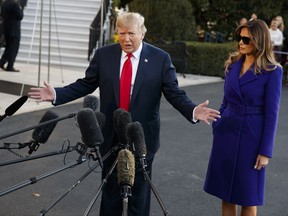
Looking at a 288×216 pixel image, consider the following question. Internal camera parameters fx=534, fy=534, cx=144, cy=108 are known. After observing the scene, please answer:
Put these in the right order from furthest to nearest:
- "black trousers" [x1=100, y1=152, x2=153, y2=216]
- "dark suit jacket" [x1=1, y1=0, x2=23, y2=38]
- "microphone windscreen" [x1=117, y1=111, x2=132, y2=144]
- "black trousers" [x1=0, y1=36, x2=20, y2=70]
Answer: "black trousers" [x1=0, y1=36, x2=20, y2=70] < "dark suit jacket" [x1=1, y1=0, x2=23, y2=38] < "black trousers" [x1=100, y1=152, x2=153, y2=216] < "microphone windscreen" [x1=117, y1=111, x2=132, y2=144]

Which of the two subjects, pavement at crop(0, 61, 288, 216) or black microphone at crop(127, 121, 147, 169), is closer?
black microphone at crop(127, 121, 147, 169)

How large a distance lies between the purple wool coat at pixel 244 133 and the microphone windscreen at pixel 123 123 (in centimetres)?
107

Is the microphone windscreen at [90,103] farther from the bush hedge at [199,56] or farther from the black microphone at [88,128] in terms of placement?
the bush hedge at [199,56]

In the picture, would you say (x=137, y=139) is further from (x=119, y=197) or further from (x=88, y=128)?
(x=119, y=197)

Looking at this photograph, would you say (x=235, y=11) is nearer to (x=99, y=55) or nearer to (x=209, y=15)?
(x=209, y=15)

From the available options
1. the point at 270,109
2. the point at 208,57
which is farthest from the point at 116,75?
the point at 208,57

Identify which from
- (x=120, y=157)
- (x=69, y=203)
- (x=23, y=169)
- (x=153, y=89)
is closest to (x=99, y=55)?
(x=153, y=89)

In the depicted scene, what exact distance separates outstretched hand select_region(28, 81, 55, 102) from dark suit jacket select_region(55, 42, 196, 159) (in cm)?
8

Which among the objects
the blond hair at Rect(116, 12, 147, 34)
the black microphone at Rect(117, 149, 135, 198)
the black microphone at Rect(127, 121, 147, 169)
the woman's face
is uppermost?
the blond hair at Rect(116, 12, 147, 34)

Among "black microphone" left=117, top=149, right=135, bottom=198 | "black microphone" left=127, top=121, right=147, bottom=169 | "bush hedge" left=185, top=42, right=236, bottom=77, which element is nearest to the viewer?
"black microphone" left=117, top=149, right=135, bottom=198

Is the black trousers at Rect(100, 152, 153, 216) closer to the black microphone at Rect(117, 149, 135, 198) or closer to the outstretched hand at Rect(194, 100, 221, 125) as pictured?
the outstretched hand at Rect(194, 100, 221, 125)

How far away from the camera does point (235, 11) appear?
20016mm

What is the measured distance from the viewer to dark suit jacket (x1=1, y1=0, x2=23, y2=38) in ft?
44.6

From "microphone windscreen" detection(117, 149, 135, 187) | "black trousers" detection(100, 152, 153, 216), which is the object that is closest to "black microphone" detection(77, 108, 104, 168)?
"microphone windscreen" detection(117, 149, 135, 187)
